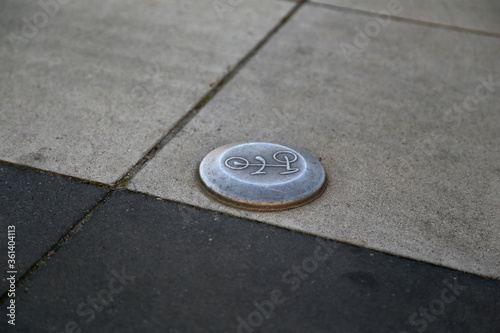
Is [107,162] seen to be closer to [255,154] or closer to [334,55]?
[255,154]

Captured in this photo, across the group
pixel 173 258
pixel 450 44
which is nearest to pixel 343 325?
pixel 173 258

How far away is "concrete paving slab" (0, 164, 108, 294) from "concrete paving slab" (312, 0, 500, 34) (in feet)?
12.9

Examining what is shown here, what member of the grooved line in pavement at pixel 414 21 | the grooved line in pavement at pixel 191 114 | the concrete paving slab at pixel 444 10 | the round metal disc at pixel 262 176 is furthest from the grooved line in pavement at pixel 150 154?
the concrete paving slab at pixel 444 10

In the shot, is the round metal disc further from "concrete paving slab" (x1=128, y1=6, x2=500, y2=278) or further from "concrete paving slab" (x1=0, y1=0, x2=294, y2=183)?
"concrete paving slab" (x1=0, y1=0, x2=294, y2=183)

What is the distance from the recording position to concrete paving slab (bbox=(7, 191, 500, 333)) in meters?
2.07

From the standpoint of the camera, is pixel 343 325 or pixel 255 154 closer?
pixel 343 325

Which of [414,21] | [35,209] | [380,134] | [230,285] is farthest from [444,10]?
[35,209]

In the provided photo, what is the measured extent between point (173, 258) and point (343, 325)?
2.66 ft

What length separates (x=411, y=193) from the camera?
9.55 ft

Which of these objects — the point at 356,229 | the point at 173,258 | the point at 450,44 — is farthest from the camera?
the point at 450,44

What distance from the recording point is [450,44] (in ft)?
15.9

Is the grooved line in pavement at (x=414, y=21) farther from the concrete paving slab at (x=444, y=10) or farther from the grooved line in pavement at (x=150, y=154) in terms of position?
the grooved line in pavement at (x=150, y=154)

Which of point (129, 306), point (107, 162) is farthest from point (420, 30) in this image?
point (129, 306)

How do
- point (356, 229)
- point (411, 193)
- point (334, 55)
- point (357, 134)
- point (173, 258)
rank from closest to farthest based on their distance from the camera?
point (173, 258), point (356, 229), point (411, 193), point (357, 134), point (334, 55)
